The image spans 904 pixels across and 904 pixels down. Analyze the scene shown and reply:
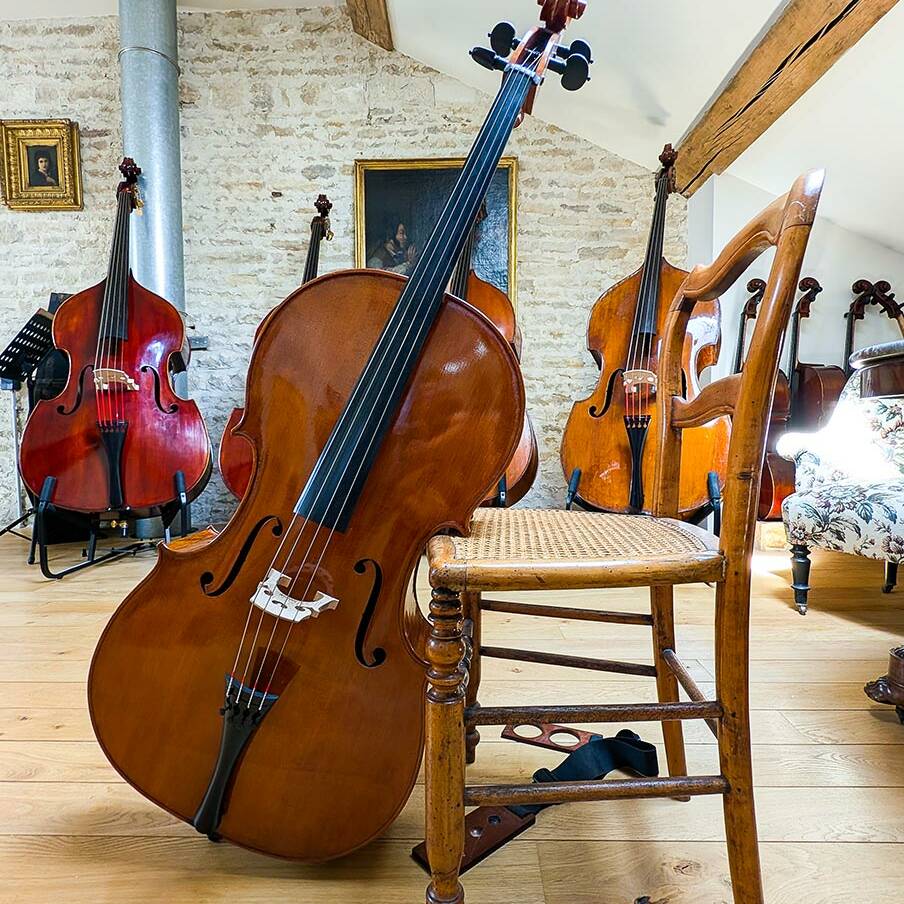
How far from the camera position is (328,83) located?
3426 mm

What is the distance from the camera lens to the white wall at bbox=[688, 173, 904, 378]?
9.83ft

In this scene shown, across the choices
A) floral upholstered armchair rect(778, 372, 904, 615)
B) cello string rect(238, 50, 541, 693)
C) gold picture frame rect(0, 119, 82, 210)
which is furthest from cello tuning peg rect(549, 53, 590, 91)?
gold picture frame rect(0, 119, 82, 210)

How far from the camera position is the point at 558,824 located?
98cm

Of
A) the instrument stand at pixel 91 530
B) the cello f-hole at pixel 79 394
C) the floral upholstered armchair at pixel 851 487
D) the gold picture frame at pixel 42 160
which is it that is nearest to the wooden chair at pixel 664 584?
the floral upholstered armchair at pixel 851 487

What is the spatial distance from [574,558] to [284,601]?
0.40 m

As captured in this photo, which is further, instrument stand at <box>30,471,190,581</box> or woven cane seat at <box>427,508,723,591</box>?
instrument stand at <box>30,471,190,581</box>

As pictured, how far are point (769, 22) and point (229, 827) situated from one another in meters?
2.59

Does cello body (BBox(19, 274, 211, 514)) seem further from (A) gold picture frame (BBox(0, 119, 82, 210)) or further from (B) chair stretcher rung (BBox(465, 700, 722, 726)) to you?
(B) chair stretcher rung (BBox(465, 700, 722, 726))

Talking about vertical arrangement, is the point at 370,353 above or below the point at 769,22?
below

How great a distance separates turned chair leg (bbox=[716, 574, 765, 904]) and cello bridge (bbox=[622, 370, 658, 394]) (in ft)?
5.43

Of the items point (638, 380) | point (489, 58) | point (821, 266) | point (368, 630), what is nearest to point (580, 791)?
point (368, 630)

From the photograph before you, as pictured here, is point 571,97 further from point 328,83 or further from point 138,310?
point 138,310

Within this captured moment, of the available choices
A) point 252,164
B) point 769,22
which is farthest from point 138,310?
point 769,22

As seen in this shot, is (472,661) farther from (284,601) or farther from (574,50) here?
(574,50)
